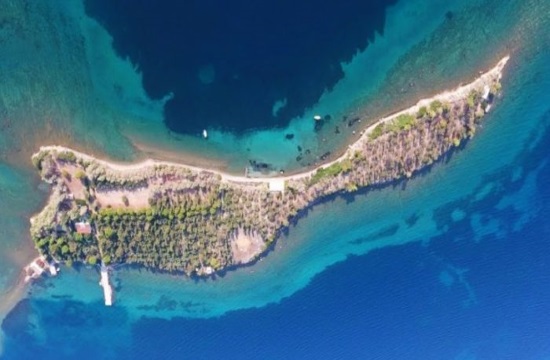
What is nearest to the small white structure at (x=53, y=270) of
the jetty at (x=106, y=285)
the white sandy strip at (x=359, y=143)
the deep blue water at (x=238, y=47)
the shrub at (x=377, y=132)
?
the jetty at (x=106, y=285)

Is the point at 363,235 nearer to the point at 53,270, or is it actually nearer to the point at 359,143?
the point at 359,143

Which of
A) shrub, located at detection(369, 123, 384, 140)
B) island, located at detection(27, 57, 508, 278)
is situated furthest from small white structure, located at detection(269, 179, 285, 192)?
shrub, located at detection(369, 123, 384, 140)

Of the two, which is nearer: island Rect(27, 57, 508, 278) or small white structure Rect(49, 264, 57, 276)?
island Rect(27, 57, 508, 278)

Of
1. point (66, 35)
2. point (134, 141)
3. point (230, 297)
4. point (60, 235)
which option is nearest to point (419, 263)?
point (230, 297)

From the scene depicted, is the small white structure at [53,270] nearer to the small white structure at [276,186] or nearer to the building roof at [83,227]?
the building roof at [83,227]

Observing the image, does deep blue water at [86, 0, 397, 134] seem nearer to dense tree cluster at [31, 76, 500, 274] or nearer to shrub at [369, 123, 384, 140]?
shrub at [369, 123, 384, 140]

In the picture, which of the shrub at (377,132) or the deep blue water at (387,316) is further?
the deep blue water at (387,316)

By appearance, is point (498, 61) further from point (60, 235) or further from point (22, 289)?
point (22, 289)

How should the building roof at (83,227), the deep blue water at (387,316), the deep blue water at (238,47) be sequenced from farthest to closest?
the deep blue water at (387,316)
the building roof at (83,227)
the deep blue water at (238,47)
